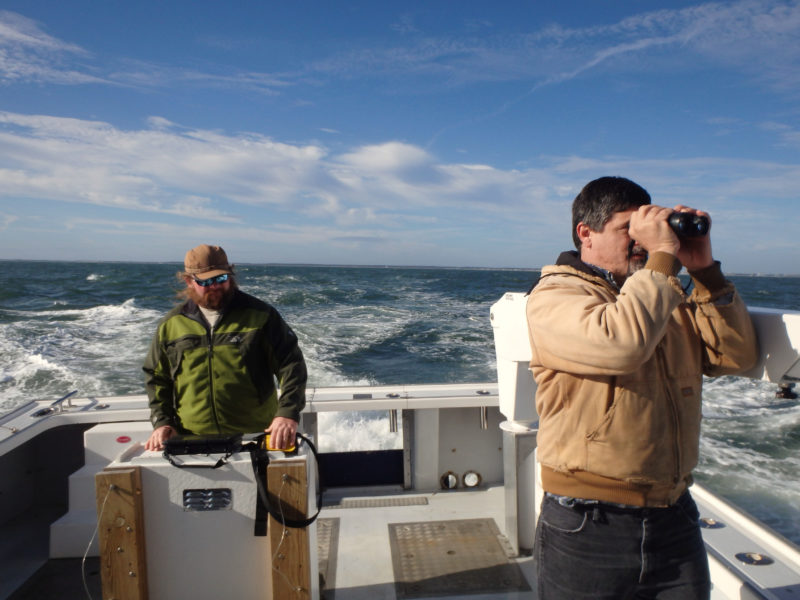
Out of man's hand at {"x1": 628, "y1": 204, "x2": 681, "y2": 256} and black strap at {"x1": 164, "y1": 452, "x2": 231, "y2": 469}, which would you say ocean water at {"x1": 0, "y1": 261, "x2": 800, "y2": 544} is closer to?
man's hand at {"x1": 628, "y1": 204, "x2": 681, "y2": 256}

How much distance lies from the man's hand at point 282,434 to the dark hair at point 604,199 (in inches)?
42.7

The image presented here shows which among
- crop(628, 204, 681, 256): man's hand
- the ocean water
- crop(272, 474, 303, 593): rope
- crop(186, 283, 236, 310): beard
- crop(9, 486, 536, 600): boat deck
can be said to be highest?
crop(628, 204, 681, 256): man's hand

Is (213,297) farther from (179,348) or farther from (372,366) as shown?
(372,366)

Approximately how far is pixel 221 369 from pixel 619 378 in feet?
4.51

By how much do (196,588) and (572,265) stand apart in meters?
1.43

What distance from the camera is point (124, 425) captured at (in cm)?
266

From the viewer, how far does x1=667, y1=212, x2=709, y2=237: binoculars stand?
3.43 feet

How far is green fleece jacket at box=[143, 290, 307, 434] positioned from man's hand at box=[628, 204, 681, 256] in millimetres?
1266

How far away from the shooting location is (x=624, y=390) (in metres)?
1.04

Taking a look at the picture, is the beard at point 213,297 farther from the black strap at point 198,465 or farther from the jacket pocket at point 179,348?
the black strap at point 198,465

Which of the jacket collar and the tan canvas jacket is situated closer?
the tan canvas jacket

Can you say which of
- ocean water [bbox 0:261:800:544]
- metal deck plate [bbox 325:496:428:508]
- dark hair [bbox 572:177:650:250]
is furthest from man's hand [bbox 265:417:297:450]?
metal deck plate [bbox 325:496:428:508]

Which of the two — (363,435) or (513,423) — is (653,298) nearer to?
(513,423)

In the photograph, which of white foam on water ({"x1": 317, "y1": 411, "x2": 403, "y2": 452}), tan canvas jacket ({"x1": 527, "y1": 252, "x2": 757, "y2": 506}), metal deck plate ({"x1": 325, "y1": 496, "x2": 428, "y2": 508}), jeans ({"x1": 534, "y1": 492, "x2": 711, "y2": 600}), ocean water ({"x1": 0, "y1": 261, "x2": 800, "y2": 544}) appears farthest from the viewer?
ocean water ({"x1": 0, "y1": 261, "x2": 800, "y2": 544})
